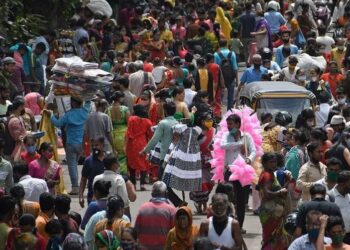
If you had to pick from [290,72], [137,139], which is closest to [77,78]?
[137,139]

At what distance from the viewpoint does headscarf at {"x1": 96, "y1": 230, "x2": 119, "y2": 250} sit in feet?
53.2

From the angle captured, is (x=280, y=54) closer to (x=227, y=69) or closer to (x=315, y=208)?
(x=227, y=69)

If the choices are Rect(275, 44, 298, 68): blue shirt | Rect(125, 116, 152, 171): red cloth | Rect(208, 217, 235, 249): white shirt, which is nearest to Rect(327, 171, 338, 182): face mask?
Rect(208, 217, 235, 249): white shirt

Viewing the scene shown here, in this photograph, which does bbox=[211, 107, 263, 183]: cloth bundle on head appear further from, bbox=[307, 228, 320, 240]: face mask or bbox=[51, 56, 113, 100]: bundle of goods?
bbox=[307, 228, 320, 240]: face mask

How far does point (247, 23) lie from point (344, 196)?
18.6m

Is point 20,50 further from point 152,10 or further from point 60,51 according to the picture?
point 152,10

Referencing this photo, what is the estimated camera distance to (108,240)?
16.2 m

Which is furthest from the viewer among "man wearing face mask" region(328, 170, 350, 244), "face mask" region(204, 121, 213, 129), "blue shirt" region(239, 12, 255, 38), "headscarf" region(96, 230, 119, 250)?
"blue shirt" region(239, 12, 255, 38)

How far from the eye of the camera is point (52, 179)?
20.2 meters

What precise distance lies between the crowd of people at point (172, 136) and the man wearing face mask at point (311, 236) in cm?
1

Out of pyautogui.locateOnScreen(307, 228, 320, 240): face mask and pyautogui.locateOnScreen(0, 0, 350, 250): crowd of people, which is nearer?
pyautogui.locateOnScreen(307, 228, 320, 240): face mask

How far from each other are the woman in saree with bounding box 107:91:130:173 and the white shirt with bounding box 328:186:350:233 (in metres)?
7.18

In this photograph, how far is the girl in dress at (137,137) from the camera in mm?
24422

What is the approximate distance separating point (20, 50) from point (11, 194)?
12216 millimetres
